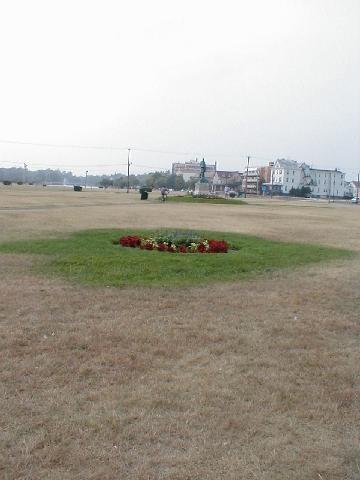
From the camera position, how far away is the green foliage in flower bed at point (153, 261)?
8.50 m

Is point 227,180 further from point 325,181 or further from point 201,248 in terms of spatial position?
point 201,248

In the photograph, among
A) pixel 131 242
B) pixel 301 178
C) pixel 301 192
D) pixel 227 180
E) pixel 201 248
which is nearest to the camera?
pixel 201 248

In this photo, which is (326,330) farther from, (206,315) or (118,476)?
(118,476)

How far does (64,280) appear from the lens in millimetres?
8180

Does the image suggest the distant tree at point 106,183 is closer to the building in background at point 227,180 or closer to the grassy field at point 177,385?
the building in background at point 227,180

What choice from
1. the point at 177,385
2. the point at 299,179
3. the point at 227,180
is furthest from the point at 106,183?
the point at 177,385

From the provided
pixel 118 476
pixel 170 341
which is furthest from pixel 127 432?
pixel 170 341

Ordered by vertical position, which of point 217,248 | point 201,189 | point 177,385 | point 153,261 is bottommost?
point 177,385

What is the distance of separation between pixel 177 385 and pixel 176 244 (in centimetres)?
810

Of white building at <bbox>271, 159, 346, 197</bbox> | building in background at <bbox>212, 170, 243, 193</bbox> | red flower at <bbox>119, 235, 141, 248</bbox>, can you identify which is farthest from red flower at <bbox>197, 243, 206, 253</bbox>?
building in background at <bbox>212, 170, 243, 193</bbox>

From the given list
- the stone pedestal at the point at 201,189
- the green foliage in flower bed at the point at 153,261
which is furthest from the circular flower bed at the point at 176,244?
the stone pedestal at the point at 201,189

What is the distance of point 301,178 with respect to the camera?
118625 mm

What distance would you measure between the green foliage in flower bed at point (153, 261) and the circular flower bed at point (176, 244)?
40cm

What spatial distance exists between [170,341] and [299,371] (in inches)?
56.8
